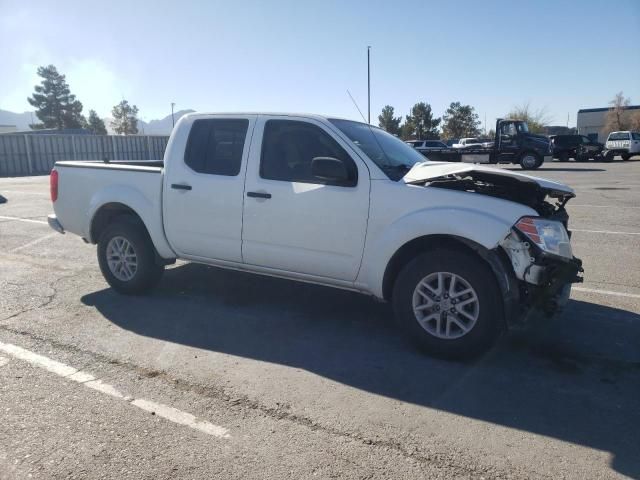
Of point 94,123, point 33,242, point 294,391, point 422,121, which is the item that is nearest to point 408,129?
point 422,121

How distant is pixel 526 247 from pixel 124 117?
83378mm

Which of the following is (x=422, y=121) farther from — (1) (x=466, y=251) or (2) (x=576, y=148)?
(1) (x=466, y=251)

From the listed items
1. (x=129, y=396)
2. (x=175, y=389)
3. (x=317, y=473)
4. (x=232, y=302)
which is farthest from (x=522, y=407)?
(x=232, y=302)

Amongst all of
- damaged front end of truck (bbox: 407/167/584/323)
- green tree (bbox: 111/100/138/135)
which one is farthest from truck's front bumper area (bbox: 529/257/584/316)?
green tree (bbox: 111/100/138/135)

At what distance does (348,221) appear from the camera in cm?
425

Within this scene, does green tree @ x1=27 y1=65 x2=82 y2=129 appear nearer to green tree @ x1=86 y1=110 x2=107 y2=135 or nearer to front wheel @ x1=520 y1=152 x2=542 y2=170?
green tree @ x1=86 y1=110 x2=107 y2=135

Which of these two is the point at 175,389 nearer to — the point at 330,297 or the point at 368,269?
the point at 368,269

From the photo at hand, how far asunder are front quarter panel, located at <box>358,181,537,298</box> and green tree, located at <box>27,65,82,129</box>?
78.4 m

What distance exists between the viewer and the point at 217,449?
9.27 feet

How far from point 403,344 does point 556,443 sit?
1.58 m

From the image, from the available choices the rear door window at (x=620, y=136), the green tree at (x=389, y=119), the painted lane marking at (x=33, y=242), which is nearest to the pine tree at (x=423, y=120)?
the green tree at (x=389, y=119)

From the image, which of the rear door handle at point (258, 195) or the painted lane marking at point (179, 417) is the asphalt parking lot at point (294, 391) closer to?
the painted lane marking at point (179, 417)

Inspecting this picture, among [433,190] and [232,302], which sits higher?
[433,190]

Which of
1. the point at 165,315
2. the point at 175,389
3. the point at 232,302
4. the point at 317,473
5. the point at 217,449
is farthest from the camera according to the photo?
the point at 232,302
